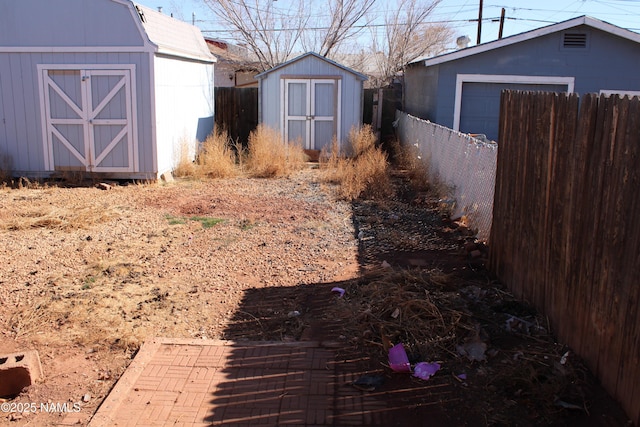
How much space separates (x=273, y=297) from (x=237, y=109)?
12.8 metres

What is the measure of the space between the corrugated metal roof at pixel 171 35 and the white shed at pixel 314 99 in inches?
76.6

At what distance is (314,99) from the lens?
1493 cm

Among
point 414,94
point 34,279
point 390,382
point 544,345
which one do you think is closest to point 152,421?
point 390,382

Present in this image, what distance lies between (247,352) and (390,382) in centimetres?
109

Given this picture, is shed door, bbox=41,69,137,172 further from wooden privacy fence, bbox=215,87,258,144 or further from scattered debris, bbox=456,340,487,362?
scattered debris, bbox=456,340,487,362

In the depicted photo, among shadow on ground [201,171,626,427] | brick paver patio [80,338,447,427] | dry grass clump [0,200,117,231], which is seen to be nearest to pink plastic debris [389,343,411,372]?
shadow on ground [201,171,626,427]

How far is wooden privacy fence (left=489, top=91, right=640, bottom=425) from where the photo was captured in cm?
312

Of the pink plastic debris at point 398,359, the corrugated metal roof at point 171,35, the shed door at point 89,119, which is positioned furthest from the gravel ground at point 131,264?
the corrugated metal roof at point 171,35

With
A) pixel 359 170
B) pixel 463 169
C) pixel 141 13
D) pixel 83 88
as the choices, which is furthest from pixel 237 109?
pixel 463 169

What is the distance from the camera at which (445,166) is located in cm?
945

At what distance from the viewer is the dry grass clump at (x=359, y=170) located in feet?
33.3

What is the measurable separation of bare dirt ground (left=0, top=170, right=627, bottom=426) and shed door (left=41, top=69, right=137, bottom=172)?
235 cm

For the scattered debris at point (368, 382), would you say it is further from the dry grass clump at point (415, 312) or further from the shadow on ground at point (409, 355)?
the dry grass clump at point (415, 312)

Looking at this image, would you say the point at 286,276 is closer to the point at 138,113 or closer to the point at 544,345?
the point at 544,345
